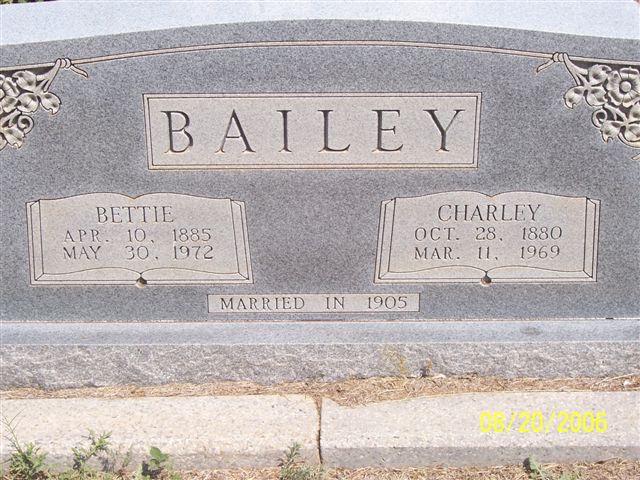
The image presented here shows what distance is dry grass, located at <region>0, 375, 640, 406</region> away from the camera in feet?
9.82

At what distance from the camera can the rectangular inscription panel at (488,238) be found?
119 inches

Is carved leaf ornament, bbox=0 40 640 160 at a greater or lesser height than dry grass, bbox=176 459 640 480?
greater

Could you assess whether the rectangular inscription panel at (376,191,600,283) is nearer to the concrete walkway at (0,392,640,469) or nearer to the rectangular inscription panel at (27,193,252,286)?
the concrete walkway at (0,392,640,469)

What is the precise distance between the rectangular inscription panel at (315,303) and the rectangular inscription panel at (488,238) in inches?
3.8

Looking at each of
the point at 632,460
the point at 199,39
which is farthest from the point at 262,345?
the point at 632,460

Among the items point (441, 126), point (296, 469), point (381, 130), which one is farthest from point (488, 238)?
point (296, 469)

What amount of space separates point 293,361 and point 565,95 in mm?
1612

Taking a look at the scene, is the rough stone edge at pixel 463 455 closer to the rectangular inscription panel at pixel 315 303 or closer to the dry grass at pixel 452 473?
the dry grass at pixel 452 473

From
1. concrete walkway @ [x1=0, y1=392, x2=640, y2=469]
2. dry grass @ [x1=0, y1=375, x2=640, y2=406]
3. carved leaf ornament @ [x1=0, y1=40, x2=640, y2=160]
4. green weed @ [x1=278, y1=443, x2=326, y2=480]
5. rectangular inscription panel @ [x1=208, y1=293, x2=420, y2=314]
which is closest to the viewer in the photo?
green weed @ [x1=278, y1=443, x2=326, y2=480]
